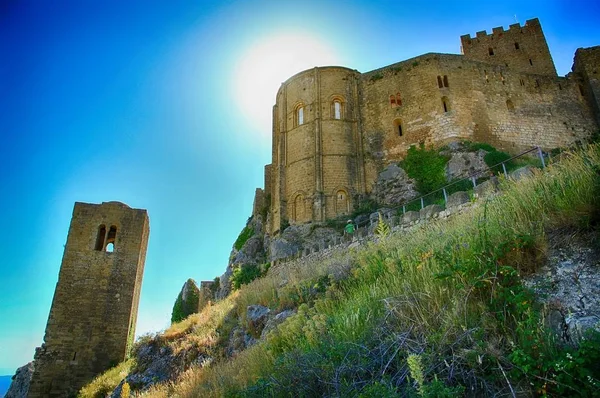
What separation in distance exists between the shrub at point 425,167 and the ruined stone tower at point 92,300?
15723 millimetres

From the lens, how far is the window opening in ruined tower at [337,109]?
2716 cm

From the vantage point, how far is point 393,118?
85.8ft

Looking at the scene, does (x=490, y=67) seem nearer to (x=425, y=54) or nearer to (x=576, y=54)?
(x=425, y=54)

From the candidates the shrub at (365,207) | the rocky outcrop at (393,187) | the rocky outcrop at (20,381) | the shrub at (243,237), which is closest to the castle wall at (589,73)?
the rocky outcrop at (393,187)

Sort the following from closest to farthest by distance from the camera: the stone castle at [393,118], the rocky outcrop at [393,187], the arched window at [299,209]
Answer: the rocky outcrop at [393,187], the arched window at [299,209], the stone castle at [393,118]

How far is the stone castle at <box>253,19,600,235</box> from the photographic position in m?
24.5

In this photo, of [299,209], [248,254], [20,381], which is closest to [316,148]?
[299,209]

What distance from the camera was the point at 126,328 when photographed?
19594mm

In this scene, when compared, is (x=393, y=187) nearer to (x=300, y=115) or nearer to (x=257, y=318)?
(x=300, y=115)

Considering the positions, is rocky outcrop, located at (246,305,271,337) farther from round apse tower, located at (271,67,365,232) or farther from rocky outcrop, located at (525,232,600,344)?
round apse tower, located at (271,67,365,232)

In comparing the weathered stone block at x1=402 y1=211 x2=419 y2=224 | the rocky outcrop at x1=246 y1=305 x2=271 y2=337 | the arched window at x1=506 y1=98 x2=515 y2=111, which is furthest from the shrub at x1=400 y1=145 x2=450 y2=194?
the rocky outcrop at x1=246 y1=305 x2=271 y2=337

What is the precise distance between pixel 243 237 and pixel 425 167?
43.6 ft

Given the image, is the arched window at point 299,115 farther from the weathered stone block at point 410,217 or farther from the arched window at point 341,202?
the weathered stone block at point 410,217

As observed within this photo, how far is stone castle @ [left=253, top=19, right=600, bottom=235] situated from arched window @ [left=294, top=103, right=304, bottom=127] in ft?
0.23
